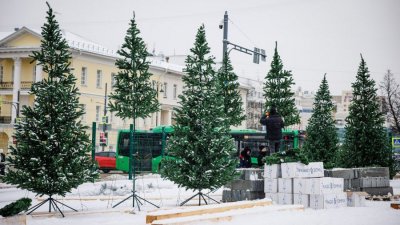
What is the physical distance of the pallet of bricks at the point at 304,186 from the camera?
14.9 m

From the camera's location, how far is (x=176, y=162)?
1622 centimetres

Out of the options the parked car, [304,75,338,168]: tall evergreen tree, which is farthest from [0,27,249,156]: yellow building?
[304,75,338,168]: tall evergreen tree

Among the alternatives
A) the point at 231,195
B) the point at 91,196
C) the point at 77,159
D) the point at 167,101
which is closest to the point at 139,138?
the point at 91,196

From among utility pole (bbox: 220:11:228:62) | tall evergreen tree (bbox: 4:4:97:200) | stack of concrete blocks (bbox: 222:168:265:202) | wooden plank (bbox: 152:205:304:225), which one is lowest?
wooden plank (bbox: 152:205:304:225)

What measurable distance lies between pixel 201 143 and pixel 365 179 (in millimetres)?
6345

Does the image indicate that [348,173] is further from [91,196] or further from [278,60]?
[278,60]

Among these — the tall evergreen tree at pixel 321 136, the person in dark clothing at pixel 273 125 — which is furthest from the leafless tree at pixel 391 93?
the person in dark clothing at pixel 273 125

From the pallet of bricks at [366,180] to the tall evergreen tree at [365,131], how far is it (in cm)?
273

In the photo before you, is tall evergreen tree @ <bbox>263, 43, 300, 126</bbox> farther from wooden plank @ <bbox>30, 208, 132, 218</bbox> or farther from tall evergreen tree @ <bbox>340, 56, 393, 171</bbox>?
wooden plank @ <bbox>30, 208, 132, 218</bbox>

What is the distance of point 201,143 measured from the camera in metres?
16.0

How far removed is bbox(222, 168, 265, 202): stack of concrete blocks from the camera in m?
16.3

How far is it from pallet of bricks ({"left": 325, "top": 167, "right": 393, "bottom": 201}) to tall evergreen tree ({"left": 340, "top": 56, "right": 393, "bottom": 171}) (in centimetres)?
273

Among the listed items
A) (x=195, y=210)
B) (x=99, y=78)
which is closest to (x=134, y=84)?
(x=195, y=210)

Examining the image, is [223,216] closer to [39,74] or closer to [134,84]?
[134,84]
